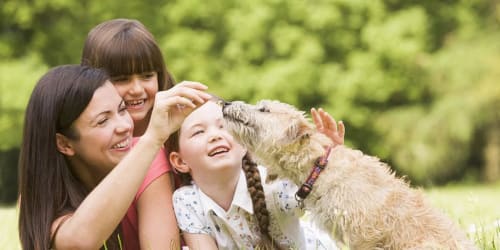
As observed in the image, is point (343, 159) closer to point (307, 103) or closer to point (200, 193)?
point (200, 193)

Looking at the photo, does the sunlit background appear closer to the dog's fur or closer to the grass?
the grass

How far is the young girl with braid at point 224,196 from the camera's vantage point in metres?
3.92

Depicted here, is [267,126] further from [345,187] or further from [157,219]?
[157,219]

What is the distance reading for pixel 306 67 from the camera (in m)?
19.7

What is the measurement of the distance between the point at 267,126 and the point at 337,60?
57.8 feet

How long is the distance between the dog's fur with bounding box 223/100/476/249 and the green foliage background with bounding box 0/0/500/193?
15516mm

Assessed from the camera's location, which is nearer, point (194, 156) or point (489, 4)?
point (194, 156)

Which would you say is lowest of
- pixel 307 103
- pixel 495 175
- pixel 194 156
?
pixel 495 175

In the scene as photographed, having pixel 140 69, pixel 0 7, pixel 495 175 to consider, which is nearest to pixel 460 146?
pixel 495 175

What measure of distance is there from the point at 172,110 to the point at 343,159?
2.85ft

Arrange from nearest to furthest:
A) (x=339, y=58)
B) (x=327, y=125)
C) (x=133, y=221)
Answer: (x=327, y=125)
(x=133, y=221)
(x=339, y=58)

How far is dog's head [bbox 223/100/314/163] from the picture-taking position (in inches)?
137

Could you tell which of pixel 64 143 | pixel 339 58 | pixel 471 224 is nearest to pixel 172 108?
pixel 64 143

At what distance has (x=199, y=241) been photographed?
159 inches
